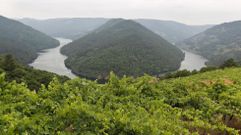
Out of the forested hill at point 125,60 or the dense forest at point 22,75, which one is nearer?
the dense forest at point 22,75

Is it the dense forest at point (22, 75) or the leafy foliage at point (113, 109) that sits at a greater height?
the leafy foliage at point (113, 109)

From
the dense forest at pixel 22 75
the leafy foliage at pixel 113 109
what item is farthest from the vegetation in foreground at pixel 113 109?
the dense forest at pixel 22 75

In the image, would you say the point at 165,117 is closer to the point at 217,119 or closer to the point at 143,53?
the point at 217,119

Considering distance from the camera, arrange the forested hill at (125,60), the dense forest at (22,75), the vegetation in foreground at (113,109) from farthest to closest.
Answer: the forested hill at (125,60) → the dense forest at (22,75) → the vegetation in foreground at (113,109)

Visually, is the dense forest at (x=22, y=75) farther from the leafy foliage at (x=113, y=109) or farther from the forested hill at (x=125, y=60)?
the forested hill at (x=125, y=60)

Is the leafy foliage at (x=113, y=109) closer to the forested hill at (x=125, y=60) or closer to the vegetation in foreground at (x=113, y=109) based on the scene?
the vegetation in foreground at (x=113, y=109)

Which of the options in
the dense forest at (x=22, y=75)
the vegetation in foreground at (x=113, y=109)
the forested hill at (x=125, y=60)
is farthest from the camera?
the forested hill at (x=125, y=60)

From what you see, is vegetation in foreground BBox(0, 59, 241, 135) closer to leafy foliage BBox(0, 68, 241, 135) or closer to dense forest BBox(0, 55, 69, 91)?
leafy foliage BBox(0, 68, 241, 135)

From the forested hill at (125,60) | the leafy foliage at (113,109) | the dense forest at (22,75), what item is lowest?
the forested hill at (125,60)

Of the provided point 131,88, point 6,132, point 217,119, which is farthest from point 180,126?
point 6,132
